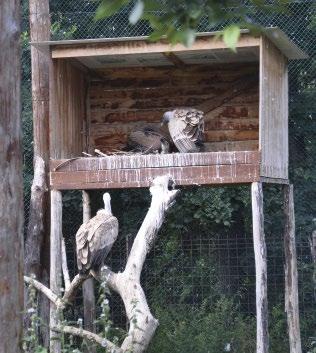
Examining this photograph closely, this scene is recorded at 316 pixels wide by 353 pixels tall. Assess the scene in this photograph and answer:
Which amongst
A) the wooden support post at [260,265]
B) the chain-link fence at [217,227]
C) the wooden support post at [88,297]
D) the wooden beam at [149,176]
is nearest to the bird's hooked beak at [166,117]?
the wooden beam at [149,176]

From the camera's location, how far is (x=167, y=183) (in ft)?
29.9

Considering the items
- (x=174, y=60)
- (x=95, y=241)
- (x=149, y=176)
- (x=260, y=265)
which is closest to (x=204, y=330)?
(x=260, y=265)

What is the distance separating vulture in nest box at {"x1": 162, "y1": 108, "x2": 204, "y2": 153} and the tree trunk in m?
5.96

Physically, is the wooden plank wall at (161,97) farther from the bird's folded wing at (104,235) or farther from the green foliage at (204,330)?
the bird's folded wing at (104,235)

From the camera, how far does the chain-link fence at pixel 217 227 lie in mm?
12086

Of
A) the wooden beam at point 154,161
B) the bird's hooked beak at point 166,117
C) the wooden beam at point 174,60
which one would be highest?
the wooden beam at point 174,60

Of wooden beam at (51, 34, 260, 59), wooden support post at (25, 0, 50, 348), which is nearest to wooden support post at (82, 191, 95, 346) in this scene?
wooden support post at (25, 0, 50, 348)

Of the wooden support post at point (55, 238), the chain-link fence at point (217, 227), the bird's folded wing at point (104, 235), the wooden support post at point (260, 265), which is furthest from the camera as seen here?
the chain-link fence at point (217, 227)

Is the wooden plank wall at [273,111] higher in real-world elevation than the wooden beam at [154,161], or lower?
higher

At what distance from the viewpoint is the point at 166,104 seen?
456 inches

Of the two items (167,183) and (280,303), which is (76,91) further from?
(280,303)

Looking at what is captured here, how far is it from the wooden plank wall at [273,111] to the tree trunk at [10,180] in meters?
5.55

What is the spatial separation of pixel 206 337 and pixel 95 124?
258cm

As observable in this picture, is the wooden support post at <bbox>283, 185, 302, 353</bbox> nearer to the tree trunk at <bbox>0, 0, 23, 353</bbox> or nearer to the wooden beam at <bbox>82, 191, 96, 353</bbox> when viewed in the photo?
the wooden beam at <bbox>82, 191, 96, 353</bbox>
